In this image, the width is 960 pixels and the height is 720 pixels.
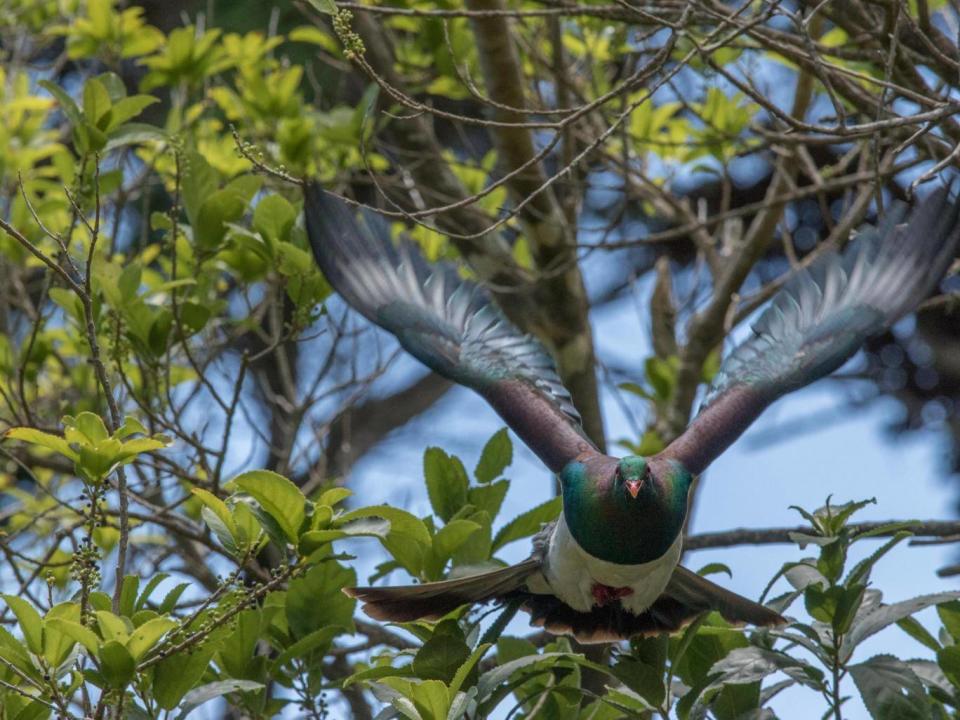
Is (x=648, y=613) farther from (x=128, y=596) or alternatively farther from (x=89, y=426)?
(x=89, y=426)

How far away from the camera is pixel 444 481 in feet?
10.3

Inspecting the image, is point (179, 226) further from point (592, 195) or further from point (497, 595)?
point (592, 195)

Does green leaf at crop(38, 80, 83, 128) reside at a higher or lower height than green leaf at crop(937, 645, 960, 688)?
higher

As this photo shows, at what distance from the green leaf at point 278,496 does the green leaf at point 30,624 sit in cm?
41

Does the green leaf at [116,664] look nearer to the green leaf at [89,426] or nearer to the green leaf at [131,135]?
the green leaf at [89,426]

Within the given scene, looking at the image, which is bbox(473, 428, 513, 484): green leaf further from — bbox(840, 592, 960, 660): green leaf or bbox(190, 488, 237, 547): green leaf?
bbox(840, 592, 960, 660): green leaf

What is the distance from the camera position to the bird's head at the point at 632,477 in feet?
9.28

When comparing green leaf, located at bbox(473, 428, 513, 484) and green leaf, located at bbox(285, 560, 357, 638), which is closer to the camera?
green leaf, located at bbox(285, 560, 357, 638)

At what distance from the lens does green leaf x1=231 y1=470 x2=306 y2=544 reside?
2559 mm

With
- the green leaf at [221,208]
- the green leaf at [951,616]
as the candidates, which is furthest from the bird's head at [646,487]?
the green leaf at [221,208]

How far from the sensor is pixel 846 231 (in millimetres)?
4473

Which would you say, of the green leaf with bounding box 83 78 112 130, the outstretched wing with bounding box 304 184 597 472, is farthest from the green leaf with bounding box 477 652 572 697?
the green leaf with bounding box 83 78 112 130

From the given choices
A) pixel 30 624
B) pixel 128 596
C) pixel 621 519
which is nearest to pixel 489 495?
pixel 621 519

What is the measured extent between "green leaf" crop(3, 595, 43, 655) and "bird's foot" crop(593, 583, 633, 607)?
3.82 feet
